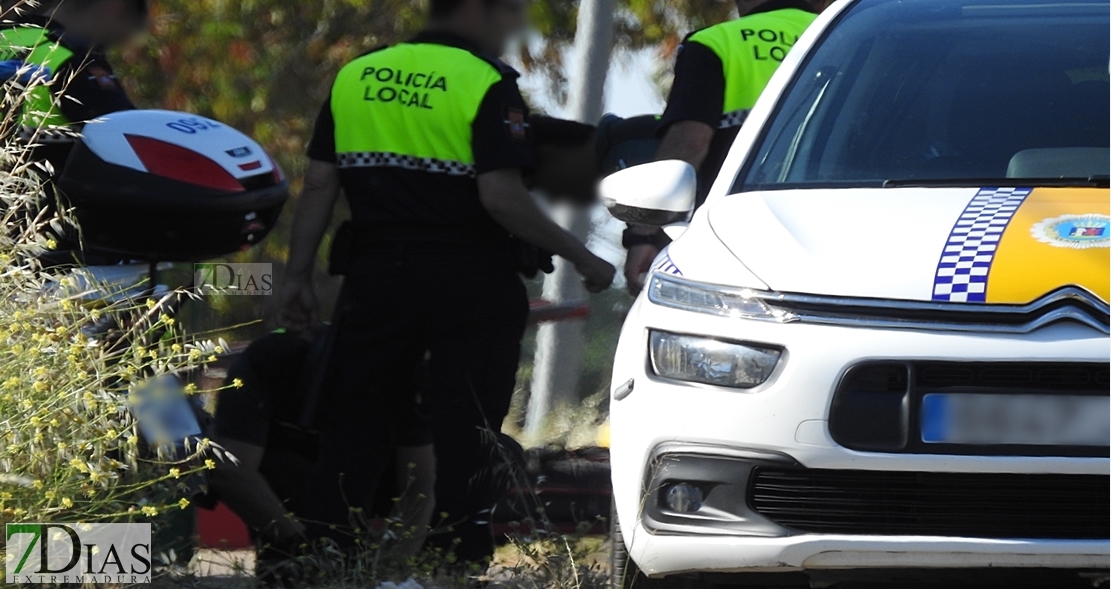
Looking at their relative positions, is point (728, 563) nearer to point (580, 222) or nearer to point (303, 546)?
point (303, 546)

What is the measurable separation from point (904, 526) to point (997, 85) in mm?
1486

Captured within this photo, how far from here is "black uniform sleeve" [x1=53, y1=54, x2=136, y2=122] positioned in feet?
15.1

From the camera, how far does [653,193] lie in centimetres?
382

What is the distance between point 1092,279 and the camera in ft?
9.96

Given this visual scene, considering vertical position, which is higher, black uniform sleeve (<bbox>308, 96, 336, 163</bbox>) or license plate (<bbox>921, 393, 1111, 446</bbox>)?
license plate (<bbox>921, 393, 1111, 446</bbox>)

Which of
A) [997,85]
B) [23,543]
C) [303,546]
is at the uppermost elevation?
[997,85]

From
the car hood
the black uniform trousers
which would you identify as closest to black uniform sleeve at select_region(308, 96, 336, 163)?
the black uniform trousers

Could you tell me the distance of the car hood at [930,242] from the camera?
3055mm

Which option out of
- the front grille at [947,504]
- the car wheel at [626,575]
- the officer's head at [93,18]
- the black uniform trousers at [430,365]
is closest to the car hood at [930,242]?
the front grille at [947,504]

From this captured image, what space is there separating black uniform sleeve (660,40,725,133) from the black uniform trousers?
0.71 metres

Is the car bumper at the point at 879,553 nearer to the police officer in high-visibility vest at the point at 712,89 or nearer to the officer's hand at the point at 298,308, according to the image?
the police officer in high-visibility vest at the point at 712,89

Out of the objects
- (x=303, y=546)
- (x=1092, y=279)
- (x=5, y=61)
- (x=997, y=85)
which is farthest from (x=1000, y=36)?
(x=5, y=61)

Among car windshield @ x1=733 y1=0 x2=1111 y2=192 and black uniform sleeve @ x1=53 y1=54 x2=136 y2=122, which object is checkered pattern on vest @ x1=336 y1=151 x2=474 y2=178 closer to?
black uniform sleeve @ x1=53 y1=54 x2=136 y2=122

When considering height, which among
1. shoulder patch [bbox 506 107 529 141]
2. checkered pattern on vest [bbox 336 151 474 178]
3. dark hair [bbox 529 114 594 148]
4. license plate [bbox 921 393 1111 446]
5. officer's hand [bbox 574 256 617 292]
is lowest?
officer's hand [bbox 574 256 617 292]
